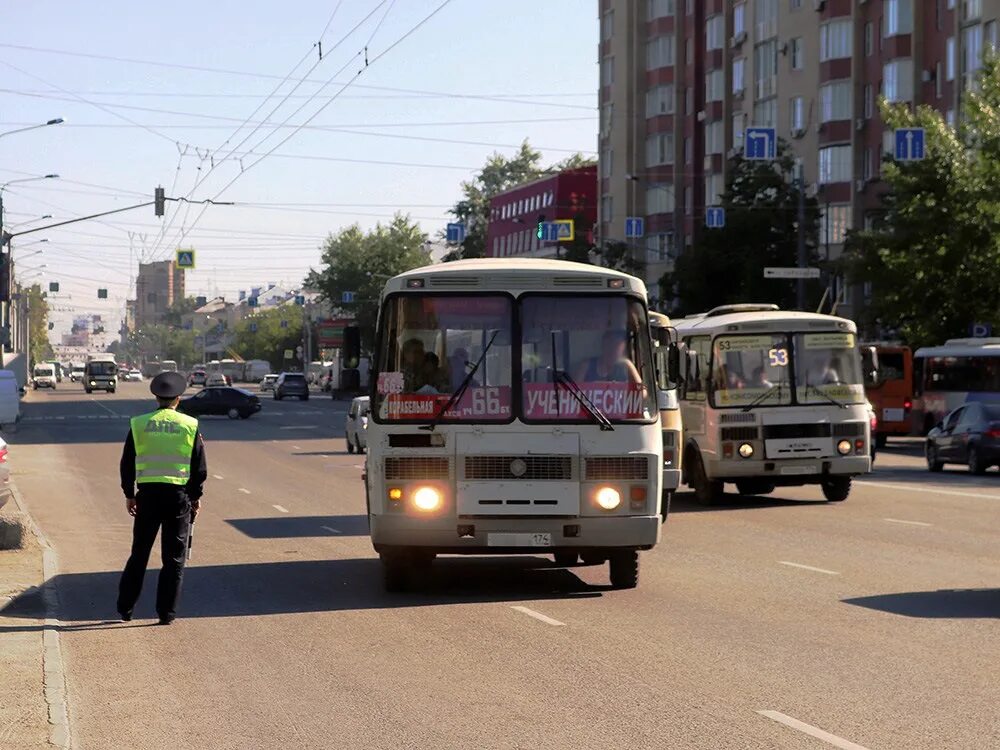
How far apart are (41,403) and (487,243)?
45.2 meters

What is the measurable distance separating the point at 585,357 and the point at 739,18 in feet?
229

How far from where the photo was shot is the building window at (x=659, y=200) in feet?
299

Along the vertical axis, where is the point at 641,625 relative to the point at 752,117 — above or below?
below

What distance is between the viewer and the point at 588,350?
47.6 feet

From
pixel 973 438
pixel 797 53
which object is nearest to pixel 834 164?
pixel 797 53

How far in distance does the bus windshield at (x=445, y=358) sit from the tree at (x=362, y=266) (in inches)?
4545

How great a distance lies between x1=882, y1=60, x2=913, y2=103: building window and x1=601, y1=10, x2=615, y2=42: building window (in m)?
28.5

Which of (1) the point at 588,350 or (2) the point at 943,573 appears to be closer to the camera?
(1) the point at 588,350

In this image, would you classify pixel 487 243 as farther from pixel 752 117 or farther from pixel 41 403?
pixel 752 117

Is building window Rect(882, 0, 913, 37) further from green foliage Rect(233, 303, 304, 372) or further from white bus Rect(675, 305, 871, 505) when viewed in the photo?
green foliage Rect(233, 303, 304, 372)

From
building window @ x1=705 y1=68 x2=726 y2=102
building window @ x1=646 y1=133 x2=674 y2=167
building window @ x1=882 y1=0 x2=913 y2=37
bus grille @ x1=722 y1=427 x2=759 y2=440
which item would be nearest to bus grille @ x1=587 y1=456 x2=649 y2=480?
bus grille @ x1=722 y1=427 x2=759 y2=440

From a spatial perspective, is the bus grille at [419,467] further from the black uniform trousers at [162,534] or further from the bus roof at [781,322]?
the bus roof at [781,322]

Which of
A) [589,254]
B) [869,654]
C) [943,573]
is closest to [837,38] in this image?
[589,254]

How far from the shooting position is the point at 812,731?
8.36 meters
